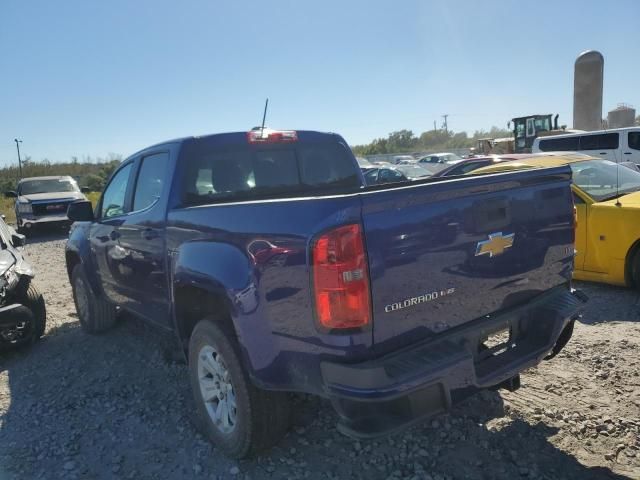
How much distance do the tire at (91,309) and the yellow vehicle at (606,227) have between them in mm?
4155

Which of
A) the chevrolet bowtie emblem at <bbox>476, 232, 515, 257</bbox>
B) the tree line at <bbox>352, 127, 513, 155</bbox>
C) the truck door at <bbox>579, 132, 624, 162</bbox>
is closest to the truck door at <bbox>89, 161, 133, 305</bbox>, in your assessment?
the chevrolet bowtie emblem at <bbox>476, 232, 515, 257</bbox>

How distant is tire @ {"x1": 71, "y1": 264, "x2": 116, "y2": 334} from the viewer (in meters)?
5.39

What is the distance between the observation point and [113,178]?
494cm

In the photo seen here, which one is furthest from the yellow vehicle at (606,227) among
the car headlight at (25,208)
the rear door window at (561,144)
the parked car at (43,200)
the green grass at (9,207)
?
the green grass at (9,207)

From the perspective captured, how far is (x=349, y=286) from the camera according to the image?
2.20 m

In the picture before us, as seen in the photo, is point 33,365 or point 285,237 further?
point 33,365

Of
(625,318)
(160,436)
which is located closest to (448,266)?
(160,436)

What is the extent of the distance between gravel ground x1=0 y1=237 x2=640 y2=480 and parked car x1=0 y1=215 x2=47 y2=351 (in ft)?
1.28

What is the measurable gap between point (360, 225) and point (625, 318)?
400cm

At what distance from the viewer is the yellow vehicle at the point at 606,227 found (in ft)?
18.1

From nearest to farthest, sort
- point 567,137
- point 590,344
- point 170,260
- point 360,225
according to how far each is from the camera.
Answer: point 360,225, point 170,260, point 590,344, point 567,137

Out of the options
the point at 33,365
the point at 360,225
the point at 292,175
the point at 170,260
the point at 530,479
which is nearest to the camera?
the point at 360,225

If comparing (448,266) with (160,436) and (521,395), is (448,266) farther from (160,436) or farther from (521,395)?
(160,436)

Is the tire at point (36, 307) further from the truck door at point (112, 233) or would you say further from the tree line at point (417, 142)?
the tree line at point (417, 142)
